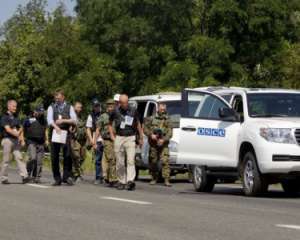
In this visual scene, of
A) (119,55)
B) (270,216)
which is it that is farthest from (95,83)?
(270,216)

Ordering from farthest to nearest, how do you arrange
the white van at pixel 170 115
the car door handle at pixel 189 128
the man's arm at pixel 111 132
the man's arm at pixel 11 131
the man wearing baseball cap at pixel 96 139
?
the white van at pixel 170 115 < the man wearing baseball cap at pixel 96 139 < the man's arm at pixel 11 131 < the man's arm at pixel 111 132 < the car door handle at pixel 189 128

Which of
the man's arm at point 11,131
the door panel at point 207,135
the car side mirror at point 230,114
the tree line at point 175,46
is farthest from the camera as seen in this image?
the tree line at point 175,46

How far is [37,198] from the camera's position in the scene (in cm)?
1723

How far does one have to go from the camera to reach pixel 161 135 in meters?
22.6

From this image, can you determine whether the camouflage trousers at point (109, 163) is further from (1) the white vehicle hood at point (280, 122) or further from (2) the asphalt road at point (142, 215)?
(1) the white vehicle hood at point (280, 122)

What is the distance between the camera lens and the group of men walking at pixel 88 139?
66.8 feet

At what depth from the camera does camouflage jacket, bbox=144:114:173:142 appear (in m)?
22.5

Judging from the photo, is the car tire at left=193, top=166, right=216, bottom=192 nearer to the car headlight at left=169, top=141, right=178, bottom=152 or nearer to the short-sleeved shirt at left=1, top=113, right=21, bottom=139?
the short-sleeved shirt at left=1, top=113, right=21, bottom=139

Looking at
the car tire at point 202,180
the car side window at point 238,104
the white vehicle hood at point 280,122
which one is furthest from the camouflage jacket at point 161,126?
the white vehicle hood at point 280,122

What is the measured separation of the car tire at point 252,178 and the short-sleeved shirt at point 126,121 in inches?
118

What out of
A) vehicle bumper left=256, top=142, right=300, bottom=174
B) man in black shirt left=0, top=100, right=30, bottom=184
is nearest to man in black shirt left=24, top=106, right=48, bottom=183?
man in black shirt left=0, top=100, right=30, bottom=184

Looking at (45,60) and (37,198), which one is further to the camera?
(45,60)

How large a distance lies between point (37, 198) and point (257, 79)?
35.9 meters

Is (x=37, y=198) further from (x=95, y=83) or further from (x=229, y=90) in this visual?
(x=95, y=83)
